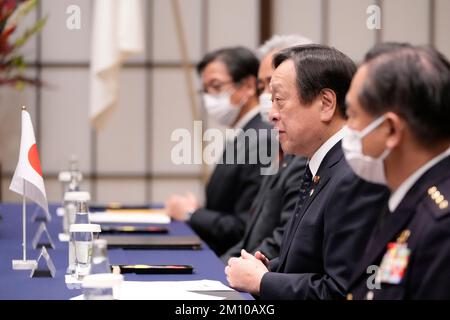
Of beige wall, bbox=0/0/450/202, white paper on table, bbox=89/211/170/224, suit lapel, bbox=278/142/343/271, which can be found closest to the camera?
suit lapel, bbox=278/142/343/271

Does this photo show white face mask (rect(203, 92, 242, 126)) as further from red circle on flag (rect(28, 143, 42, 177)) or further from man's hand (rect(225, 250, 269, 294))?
man's hand (rect(225, 250, 269, 294))

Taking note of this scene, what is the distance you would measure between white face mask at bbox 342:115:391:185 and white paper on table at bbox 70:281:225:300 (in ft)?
2.01

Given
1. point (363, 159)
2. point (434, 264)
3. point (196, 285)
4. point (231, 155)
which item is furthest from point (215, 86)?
point (434, 264)

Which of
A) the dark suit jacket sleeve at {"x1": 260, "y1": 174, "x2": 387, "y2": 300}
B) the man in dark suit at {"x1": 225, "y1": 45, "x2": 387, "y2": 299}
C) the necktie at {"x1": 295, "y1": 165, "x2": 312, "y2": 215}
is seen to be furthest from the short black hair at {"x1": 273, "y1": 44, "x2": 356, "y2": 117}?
the dark suit jacket sleeve at {"x1": 260, "y1": 174, "x2": 387, "y2": 300}

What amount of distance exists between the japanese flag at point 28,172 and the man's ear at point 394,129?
1.45 metres

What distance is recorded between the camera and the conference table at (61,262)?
8.16ft

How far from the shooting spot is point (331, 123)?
268 centimetres

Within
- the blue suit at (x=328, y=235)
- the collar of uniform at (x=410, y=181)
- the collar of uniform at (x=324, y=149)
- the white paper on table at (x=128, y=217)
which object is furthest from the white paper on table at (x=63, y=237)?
the collar of uniform at (x=410, y=181)

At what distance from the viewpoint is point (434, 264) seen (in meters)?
1.73

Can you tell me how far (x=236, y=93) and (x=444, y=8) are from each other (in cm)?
280

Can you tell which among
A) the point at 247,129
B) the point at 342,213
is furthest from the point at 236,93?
the point at 342,213

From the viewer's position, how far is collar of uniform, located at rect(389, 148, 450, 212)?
185 centimetres
